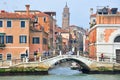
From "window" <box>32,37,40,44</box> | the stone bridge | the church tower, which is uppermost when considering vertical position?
the church tower

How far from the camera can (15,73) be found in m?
42.3

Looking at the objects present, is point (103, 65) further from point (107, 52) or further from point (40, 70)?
point (40, 70)

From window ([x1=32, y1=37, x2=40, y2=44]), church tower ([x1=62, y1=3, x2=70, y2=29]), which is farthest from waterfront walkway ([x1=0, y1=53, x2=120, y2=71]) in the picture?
church tower ([x1=62, y1=3, x2=70, y2=29])

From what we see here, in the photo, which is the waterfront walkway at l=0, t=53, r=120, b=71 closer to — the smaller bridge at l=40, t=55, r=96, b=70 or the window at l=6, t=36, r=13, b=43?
the smaller bridge at l=40, t=55, r=96, b=70

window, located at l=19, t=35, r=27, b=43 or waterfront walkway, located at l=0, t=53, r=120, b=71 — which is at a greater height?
window, located at l=19, t=35, r=27, b=43

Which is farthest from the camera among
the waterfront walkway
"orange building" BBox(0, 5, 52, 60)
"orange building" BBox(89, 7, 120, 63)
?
"orange building" BBox(0, 5, 52, 60)

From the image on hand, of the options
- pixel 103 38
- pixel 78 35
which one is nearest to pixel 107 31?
pixel 103 38

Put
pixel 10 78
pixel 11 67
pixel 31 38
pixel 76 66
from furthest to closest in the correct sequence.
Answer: pixel 76 66
pixel 31 38
pixel 11 67
pixel 10 78

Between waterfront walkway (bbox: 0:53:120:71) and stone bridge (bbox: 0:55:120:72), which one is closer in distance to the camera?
waterfront walkway (bbox: 0:53:120:71)

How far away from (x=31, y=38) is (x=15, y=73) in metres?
7.86

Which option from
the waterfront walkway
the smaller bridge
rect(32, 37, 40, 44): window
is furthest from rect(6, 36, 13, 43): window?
the smaller bridge

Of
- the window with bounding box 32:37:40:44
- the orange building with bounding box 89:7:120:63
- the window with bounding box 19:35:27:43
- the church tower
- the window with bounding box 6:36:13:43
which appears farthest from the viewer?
the church tower

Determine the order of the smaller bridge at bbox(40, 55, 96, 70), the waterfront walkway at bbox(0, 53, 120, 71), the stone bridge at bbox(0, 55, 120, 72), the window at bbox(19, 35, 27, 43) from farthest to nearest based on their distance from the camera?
the window at bbox(19, 35, 27, 43), the smaller bridge at bbox(40, 55, 96, 70), the stone bridge at bbox(0, 55, 120, 72), the waterfront walkway at bbox(0, 53, 120, 71)

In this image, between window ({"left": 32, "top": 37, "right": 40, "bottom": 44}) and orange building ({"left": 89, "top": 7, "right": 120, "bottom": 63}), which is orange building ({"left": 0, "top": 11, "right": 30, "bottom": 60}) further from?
orange building ({"left": 89, "top": 7, "right": 120, "bottom": 63})
